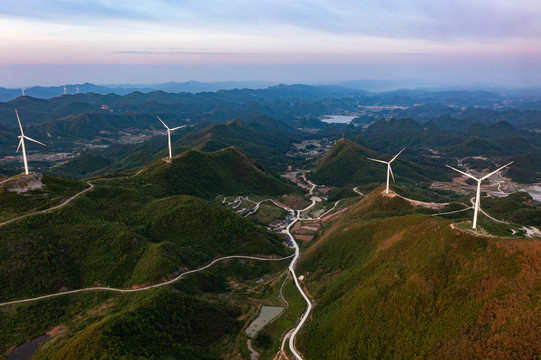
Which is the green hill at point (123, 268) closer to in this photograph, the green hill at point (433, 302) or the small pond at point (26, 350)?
the small pond at point (26, 350)

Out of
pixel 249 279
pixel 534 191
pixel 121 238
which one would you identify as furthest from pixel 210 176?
pixel 534 191

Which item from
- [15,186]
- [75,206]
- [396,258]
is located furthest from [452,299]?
[15,186]

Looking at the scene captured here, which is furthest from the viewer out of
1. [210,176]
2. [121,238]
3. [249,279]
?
[210,176]

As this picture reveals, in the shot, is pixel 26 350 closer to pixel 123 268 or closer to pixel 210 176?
pixel 123 268

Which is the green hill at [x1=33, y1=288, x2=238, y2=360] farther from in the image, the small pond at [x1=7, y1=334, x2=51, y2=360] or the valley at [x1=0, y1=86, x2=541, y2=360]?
the small pond at [x1=7, y1=334, x2=51, y2=360]

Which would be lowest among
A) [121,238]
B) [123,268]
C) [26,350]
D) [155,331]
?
[26,350]

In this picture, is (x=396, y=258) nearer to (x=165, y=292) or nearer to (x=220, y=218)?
(x=165, y=292)
